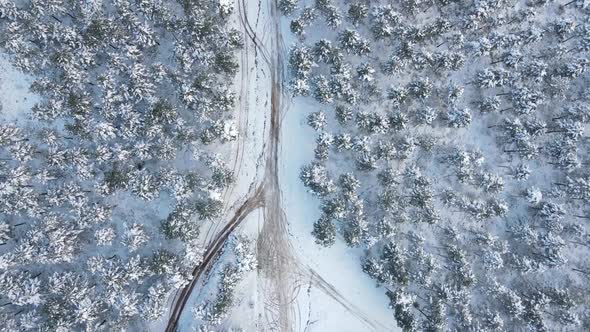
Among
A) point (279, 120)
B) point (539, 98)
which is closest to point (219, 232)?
point (279, 120)

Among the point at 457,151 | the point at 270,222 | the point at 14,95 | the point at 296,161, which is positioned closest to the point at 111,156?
the point at 14,95

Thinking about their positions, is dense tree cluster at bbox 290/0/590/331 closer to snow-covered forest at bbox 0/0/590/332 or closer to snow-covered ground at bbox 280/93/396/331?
snow-covered forest at bbox 0/0/590/332

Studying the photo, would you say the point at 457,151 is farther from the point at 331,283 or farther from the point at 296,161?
the point at 331,283

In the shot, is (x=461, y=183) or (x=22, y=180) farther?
(x=461, y=183)

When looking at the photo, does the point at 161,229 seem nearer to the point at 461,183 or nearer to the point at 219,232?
the point at 219,232

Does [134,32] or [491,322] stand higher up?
[134,32]
